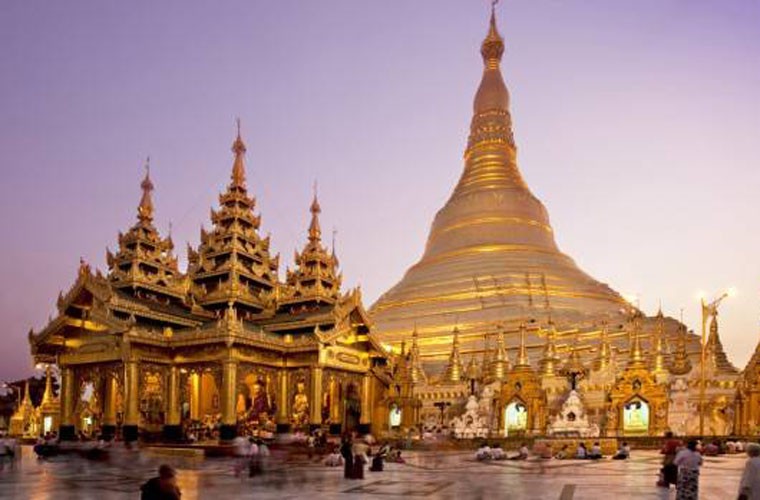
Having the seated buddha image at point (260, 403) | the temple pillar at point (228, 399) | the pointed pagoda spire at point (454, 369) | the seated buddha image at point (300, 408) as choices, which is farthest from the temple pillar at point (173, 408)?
the pointed pagoda spire at point (454, 369)

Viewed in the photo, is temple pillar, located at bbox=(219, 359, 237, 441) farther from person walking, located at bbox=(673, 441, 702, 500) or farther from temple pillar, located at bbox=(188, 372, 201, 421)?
person walking, located at bbox=(673, 441, 702, 500)

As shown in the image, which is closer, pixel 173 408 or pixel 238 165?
pixel 173 408

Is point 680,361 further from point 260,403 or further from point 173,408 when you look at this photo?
point 173,408

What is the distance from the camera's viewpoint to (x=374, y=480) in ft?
59.5

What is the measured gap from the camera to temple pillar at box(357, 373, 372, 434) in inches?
1479

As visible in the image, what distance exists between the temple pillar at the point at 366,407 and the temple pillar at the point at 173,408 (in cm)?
Answer: 915

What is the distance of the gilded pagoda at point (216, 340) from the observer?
31.3 metres

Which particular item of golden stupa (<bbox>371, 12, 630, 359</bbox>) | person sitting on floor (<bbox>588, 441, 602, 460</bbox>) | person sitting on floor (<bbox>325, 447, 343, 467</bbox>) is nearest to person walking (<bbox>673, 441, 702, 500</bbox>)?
person sitting on floor (<bbox>325, 447, 343, 467</bbox>)

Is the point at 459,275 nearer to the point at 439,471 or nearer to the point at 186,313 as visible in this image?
the point at 186,313

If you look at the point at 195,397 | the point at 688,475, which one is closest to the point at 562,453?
the point at 195,397

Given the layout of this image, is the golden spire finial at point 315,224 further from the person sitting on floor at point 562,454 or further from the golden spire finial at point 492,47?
the golden spire finial at point 492,47

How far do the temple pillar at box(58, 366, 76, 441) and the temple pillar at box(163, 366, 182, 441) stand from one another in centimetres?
430

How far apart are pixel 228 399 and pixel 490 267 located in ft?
109

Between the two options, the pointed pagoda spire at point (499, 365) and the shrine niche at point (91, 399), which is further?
the pointed pagoda spire at point (499, 365)
